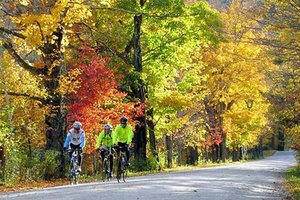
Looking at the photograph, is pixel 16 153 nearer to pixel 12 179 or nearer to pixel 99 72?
pixel 12 179

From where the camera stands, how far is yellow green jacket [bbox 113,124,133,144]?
53.0 ft

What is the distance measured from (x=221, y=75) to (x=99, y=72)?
57.4 ft

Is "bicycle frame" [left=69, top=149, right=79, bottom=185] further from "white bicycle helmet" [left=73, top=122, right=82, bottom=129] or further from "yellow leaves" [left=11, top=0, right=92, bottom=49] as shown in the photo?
"yellow leaves" [left=11, top=0, right=92, bottom=49]

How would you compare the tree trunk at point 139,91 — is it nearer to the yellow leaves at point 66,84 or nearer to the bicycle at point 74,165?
the yellow leaves at point 66,84

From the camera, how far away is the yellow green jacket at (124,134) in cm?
1614

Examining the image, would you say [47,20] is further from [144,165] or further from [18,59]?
[144,165]

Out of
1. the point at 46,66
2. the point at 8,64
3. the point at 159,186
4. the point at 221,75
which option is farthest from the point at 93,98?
the point at 221,75

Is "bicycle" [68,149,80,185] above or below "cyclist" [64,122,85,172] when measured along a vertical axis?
below

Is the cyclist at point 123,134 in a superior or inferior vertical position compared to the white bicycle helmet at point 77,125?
inferior

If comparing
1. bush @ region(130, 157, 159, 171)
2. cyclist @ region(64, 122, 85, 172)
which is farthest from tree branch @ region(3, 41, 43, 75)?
bush @ region(130, 157, 159, 171)

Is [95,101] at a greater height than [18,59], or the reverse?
[18,59]

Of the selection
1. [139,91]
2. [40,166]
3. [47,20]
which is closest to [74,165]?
[40,166]

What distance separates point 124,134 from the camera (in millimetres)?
16203

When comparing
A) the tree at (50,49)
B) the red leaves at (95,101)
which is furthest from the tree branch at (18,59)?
the red leaves at (95,101)
